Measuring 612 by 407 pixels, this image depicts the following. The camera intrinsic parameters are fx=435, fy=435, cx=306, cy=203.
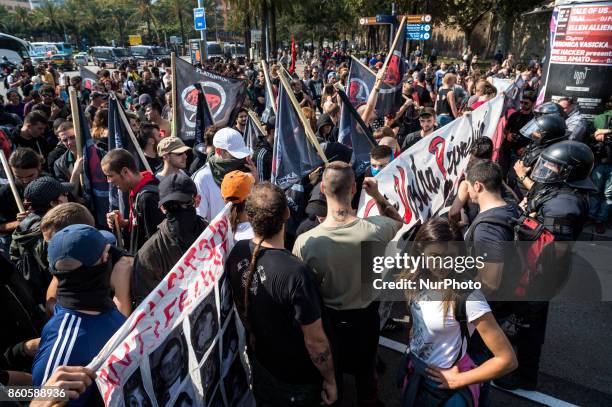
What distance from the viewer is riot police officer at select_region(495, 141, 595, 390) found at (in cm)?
301

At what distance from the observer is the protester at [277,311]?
2203 millimetres

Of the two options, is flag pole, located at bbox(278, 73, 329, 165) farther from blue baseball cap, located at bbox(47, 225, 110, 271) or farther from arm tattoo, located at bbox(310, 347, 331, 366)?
blue baseball cap, located at bbox(47, 225, 110, 271)

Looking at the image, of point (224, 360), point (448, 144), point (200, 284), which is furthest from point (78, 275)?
point (448, 144)

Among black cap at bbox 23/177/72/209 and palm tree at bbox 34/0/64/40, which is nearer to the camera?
black cap at bbox 23/177/72/209

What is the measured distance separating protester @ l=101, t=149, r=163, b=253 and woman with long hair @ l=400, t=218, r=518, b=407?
7.12ft

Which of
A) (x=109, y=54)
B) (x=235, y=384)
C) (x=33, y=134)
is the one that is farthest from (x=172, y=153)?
(x=109, y=54)

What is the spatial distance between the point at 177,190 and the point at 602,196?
6.16m

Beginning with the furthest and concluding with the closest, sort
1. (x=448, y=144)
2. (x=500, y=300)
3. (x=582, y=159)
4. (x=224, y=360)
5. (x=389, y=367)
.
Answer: (x=448, y=144) → (x=389, y=367) → (x=582, y=159) → (x=500, y=300) → (x=224, y=360)

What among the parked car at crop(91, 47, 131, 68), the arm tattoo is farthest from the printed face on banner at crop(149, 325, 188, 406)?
the parked car at crop(91, 47, 131, 68)

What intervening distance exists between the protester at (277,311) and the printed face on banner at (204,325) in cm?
15

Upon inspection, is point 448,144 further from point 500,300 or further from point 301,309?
Result: point 301,309

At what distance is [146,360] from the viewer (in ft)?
6.48

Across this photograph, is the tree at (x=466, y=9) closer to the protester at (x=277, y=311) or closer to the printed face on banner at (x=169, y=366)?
the protester at (x=277, y=311)

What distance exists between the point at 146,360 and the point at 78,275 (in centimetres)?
49
